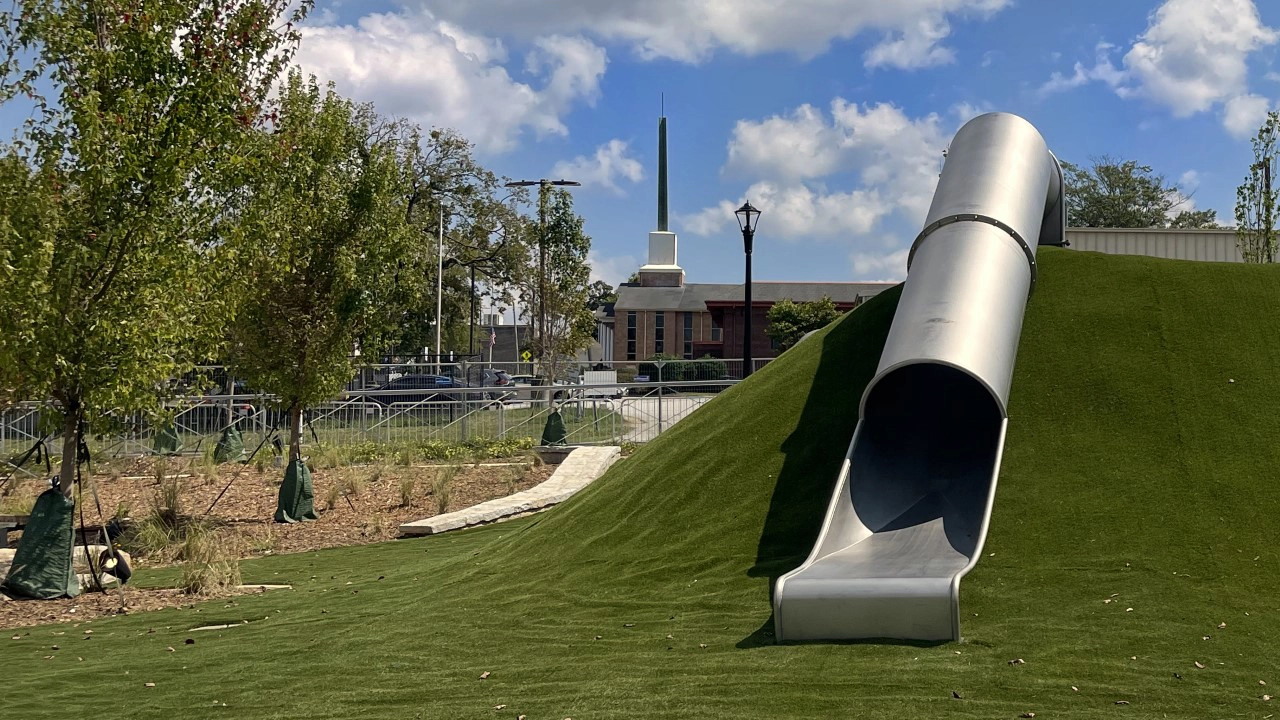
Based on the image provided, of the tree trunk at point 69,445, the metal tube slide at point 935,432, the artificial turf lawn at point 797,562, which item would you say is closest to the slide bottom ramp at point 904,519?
the metal tube slide at point 935,432

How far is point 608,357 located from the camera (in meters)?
93.3

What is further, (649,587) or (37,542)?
(37,542)

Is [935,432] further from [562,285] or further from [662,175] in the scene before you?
[662,175]

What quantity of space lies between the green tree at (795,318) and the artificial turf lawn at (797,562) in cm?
4340

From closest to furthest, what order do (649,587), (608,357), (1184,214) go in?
1. (649,587)
2. (1184,214)
3. (608,357)

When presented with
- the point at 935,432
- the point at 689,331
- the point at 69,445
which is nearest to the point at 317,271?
the point at 69,445

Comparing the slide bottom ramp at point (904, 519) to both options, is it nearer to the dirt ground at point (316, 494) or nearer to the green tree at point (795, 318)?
the dirt ground at point (316, 494)

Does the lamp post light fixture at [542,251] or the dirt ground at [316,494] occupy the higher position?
the lamp post light fixture at [542,251]

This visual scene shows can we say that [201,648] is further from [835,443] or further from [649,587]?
[835,443]

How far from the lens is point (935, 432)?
10875mm

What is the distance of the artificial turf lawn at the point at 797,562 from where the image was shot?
6914 mm

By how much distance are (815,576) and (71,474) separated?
27.1ft

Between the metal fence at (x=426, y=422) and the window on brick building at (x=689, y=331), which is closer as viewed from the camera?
the metal fence at (x=426, y=422)

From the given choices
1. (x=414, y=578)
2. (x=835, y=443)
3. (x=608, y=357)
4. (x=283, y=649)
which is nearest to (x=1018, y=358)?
(x=835, y=443)
